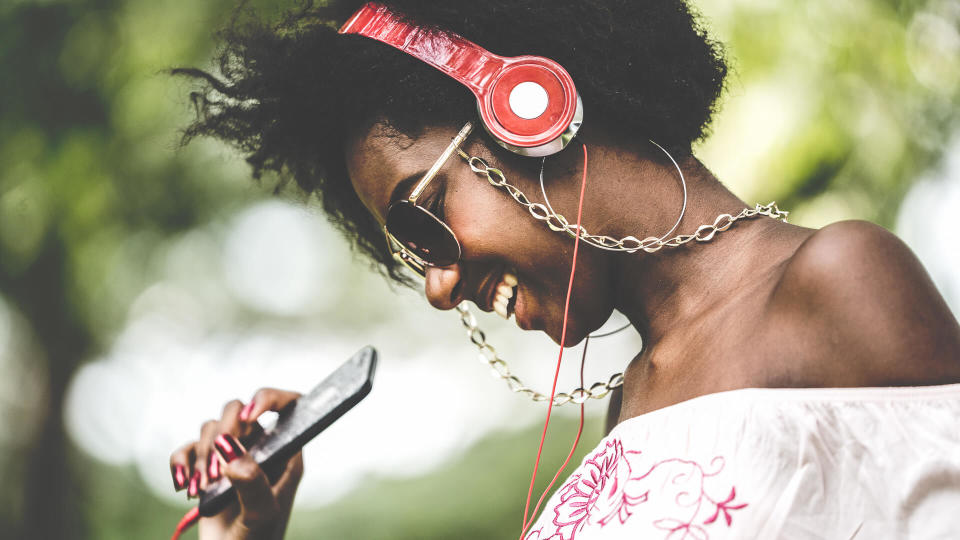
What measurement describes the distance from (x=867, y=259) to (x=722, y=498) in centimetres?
50

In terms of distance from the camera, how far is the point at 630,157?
1.82 m

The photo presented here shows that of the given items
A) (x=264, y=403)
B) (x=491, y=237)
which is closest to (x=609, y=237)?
(x=491, y=237)

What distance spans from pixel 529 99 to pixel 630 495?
906 millimetres

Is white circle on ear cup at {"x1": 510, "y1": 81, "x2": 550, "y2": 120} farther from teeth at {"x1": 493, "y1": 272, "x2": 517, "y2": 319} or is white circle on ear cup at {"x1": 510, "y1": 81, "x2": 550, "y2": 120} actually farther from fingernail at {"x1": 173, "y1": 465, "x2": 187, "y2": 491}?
fingernail at {"x1": 173, "y1": 465, "x2": 187, "y2": 491}

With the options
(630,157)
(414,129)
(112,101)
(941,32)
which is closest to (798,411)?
(630,157)

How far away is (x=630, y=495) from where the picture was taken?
153cm

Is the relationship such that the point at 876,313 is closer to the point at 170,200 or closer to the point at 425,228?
the point at 425,228

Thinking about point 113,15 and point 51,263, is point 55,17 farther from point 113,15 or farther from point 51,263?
point 51,263

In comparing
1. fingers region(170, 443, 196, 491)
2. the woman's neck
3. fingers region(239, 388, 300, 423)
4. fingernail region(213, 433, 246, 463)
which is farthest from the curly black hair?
fingers region(170, 443, 196, 491)

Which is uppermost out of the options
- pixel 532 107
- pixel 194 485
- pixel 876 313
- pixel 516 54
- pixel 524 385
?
pixel 516 54

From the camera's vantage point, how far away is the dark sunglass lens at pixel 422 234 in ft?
6.19

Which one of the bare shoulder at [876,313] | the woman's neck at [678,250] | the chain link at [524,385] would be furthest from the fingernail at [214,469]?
the bare shoulder at [876,313]

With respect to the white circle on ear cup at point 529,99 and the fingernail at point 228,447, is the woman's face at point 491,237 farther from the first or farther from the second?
the fingernail at point 228,447

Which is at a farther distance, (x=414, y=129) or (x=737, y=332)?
(x=414, y=129)
